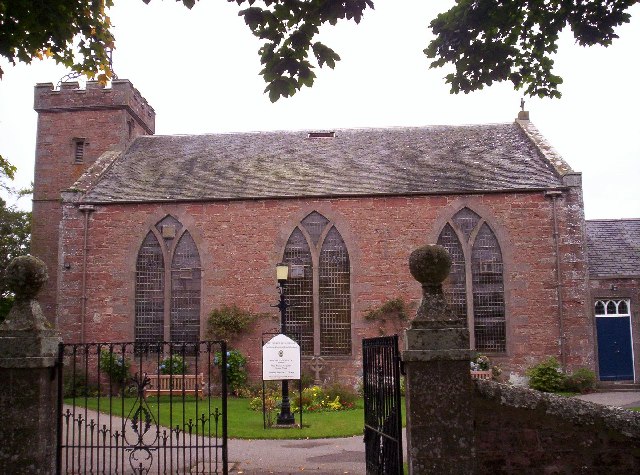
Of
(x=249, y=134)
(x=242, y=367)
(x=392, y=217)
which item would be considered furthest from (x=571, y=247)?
(x=249, y=134)

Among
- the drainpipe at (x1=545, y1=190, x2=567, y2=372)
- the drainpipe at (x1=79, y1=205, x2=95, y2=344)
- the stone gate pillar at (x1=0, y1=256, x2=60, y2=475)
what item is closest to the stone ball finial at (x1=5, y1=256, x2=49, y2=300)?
the stone gate pillar at (x1=0, y1=256, x2=60, y2=475)

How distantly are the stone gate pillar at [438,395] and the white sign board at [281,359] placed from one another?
8.02 metres

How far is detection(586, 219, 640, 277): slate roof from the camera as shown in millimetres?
22609

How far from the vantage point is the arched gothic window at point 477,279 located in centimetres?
2181

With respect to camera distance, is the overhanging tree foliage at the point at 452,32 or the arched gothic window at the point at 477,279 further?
the arched gothic window at the point at 477,279

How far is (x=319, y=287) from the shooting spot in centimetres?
2244

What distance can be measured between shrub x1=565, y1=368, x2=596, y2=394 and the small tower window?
67.4 feet

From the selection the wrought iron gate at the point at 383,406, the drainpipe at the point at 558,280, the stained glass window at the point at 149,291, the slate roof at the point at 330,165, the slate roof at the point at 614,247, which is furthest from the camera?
the slate roof at the point at 330,165

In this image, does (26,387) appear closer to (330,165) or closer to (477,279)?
(477,279)

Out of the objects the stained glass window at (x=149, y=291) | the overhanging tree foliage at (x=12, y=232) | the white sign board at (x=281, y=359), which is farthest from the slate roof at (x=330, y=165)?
the overhanging tree foliage at (x=12, y=232)

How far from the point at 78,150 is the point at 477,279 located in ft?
56.3

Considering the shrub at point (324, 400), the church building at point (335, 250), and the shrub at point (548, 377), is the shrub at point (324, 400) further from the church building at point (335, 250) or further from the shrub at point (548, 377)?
the shrub at point (548, 377)

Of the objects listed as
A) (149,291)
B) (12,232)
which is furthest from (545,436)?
(12,232)

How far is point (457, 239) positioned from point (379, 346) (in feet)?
51.2
